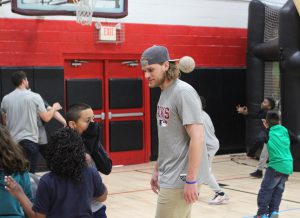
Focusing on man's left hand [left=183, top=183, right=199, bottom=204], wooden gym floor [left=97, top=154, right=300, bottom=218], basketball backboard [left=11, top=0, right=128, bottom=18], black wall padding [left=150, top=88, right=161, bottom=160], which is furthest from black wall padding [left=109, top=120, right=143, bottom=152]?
man's left hand [left=183, top=183, right=199, bottom=204]

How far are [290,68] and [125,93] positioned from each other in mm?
3356

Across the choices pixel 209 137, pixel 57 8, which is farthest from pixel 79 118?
pixel 57 8

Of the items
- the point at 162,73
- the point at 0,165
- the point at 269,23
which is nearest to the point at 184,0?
the point at 269,23

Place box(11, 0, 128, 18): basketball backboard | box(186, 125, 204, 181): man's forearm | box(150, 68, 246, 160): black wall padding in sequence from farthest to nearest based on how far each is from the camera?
box(150, 68, 246, 160): black wall padding → box(11, 0, 128, 18): basketball backboard → box(186, 125, 204, 181): man's forearm

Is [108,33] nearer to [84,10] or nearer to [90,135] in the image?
[84,10]

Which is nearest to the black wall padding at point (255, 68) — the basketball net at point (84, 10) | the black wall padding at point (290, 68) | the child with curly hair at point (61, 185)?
the black wall padding at point (290, 68)

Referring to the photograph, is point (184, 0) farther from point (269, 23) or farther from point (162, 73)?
point (162, 73)

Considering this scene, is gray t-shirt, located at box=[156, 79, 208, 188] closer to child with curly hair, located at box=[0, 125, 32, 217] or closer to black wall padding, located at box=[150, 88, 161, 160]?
child with curly hair, located at box=[0, 125, 32, 217]

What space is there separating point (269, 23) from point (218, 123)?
Result: 250 centimetres

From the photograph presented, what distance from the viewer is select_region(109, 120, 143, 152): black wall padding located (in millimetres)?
11305

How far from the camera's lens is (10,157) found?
3057 millimetres

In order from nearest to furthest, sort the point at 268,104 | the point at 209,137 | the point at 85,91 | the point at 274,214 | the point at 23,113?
the point at 274,214, the point at 209,137, the point at 23,113, the point at 268,104, the point at 85,91

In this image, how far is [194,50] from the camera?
40.5ft

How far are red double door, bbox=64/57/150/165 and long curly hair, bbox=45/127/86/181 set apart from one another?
766cm
